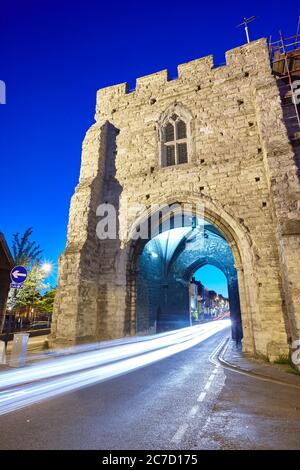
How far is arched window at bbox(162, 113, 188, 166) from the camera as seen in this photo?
34.3ft

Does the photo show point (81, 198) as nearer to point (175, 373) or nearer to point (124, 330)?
point (124, 330)

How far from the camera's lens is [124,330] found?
8.98 m

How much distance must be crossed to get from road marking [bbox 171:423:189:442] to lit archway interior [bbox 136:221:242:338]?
30.5ft

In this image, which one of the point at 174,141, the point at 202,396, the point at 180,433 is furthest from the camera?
the point at 174,141

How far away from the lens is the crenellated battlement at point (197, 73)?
32.9 feet

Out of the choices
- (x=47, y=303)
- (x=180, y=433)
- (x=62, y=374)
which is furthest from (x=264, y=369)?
(x=47, y=303)

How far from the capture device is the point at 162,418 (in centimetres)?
286

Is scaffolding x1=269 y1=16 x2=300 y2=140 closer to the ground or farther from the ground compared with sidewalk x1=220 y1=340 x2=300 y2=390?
farther from the ground

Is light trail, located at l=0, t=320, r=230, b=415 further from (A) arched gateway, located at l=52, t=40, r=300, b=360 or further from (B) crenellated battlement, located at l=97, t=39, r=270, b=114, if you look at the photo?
(B) crenellated battlement, located at l=97, t=39, r=270, b=114

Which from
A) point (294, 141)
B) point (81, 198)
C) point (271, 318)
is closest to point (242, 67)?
point (294, 141)

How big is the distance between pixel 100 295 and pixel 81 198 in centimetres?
398

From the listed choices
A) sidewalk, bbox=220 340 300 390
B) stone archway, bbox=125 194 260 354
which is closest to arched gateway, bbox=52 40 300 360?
stone archway, bbox=125 194 260 354

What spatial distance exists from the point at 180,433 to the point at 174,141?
10231 millimetres

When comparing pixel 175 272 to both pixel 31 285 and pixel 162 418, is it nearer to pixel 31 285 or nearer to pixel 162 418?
pixel 31 285
